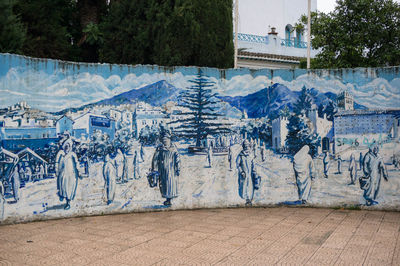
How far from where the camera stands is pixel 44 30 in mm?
10195

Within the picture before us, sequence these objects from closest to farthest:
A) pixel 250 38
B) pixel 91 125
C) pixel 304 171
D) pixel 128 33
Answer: pixel 91 125
pixel 304 171
pixel 128 33
pixel 250 38

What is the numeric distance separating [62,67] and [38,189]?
6.81 feet

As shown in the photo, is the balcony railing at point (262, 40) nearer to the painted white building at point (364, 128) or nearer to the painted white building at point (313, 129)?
the painted white building at point (313, 129)

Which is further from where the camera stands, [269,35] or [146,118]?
[269,35]

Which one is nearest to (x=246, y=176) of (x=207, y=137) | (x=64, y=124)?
(x=207, y=137)

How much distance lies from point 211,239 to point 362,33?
896 cm

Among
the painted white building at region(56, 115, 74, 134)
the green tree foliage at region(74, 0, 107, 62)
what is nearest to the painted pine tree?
the painted white building at region(56, 115, 74, 134)

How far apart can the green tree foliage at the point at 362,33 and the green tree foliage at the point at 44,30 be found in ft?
25.0

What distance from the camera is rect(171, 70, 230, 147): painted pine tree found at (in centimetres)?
745

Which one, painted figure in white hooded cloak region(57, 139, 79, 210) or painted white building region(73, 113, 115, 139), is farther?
painted white building region(73, 113, 115, 139)

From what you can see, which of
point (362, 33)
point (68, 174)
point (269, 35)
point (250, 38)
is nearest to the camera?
point (68, 174)

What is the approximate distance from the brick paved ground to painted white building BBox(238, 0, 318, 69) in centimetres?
1233

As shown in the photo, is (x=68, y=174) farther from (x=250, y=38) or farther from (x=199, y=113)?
(x=250, y=38)

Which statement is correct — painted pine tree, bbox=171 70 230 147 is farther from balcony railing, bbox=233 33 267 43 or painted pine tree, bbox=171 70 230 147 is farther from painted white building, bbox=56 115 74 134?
balcony railing, bbox=233 33 267 43
